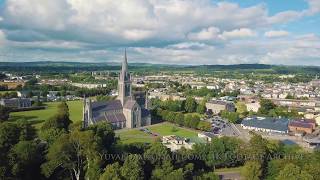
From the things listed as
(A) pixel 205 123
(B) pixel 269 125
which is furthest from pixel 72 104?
(B) pixel 269 125

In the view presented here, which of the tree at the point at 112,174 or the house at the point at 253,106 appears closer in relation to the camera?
the tree at the point at 112,174

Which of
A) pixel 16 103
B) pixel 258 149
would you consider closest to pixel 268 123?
pixel 258 149

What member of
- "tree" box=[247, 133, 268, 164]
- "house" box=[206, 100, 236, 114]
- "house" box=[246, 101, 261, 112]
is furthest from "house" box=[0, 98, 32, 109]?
"tree" box=[247, 133, 268, 164]

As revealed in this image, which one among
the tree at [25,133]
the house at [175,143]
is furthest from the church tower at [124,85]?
the tree at [25,133]

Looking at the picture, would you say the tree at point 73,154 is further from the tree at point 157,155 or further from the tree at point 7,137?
the tree at point 157,155

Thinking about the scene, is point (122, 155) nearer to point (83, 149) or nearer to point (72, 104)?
point (83, 149)

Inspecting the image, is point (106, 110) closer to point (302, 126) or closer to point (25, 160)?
point (25, 160)
